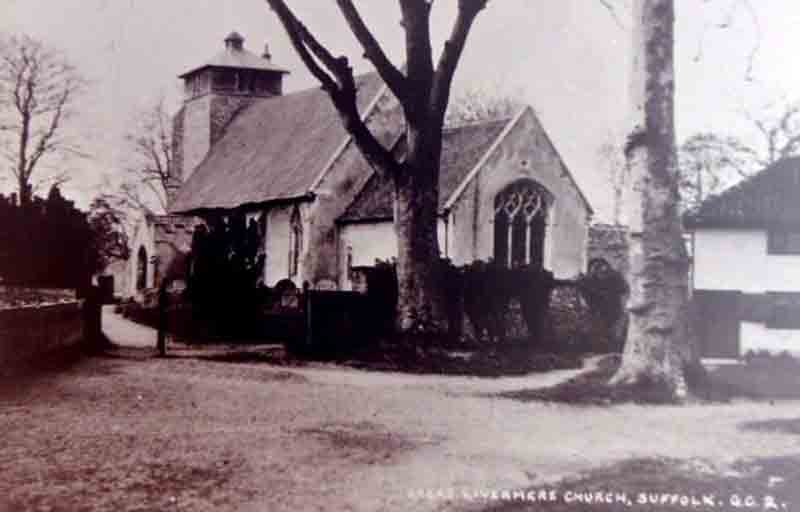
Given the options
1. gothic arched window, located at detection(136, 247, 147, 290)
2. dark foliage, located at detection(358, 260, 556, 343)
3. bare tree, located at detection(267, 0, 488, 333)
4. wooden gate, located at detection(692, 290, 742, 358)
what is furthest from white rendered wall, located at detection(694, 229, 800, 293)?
gothic arched window, located at detection(136, 247, 147, 290)

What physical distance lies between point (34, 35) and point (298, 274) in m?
11.6

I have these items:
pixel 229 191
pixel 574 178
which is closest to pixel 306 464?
pixel 229 191

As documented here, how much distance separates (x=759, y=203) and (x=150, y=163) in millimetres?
5934

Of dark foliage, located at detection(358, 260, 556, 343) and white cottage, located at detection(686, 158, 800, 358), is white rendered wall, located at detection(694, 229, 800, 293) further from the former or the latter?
dark foliage, located at detection(358, 260, 556, 343)

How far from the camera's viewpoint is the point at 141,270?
15.5 meters

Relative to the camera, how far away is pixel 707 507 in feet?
13.7

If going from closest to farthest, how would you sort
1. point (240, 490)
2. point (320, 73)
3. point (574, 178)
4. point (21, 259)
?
point (240, 490), point (21, 259), point (320, 73), point (574, 178)

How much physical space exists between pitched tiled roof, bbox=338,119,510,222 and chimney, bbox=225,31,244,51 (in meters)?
8.33

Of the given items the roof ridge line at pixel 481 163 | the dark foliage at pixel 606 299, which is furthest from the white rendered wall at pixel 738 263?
the roof ridge line at pixel 481 163

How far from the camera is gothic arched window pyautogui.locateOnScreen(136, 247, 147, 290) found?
14.4 meters

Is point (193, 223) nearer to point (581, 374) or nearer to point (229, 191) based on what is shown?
point (229, 191)

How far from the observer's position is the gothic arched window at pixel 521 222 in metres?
15.6

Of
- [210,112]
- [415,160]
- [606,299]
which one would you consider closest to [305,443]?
[415,160]

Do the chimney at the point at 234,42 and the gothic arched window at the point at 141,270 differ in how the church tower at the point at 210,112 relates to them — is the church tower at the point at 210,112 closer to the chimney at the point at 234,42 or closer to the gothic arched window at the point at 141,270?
the gothic arched window at the point at 141,270
